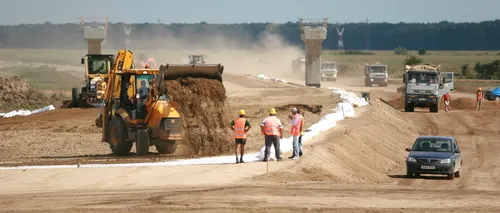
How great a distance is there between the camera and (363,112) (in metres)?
51.7

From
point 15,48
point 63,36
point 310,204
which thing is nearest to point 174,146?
point 310,204

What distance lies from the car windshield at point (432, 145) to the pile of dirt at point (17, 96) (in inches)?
1275

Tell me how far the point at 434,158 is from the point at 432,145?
1.35 m

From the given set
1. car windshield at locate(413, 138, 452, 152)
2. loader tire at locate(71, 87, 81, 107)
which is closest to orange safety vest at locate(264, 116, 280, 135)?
car windshield at locate(413, 138, 452, 152)

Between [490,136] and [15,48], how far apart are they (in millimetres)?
138626

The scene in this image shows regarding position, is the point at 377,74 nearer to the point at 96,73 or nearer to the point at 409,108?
the point at 409,108

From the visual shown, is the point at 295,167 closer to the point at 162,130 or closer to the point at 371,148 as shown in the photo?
the point at 162,130

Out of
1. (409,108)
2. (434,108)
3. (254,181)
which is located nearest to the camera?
(254,181)

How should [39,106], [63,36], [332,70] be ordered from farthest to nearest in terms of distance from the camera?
[63,36], [332,70], [39,106]

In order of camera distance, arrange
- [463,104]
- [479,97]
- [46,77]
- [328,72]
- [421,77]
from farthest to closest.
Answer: [328,72]
[46,77]
[463,104]
[479,97]
[421,77]

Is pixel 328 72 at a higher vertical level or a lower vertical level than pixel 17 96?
lower

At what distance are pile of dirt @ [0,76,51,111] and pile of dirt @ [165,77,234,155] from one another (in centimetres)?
3046

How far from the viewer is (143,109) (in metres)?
28.7

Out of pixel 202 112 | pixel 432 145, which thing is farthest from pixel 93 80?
pixel 432 145
